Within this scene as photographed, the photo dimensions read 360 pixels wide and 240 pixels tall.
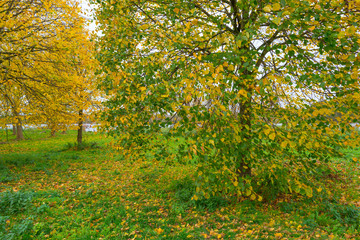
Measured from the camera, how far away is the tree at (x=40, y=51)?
6.91 m

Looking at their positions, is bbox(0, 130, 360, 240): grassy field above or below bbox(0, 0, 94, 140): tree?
below

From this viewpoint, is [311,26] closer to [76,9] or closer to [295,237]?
[295,237]

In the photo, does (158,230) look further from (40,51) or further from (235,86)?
(40,51)

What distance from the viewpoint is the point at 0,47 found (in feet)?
23.5

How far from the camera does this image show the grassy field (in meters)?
3.80

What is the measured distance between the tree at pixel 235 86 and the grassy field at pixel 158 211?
81cm

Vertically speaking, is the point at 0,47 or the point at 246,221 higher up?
the point at 0,47

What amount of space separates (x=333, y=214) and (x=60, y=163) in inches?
376

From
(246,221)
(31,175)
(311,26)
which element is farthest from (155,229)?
(31,175)

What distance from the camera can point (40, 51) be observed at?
8000mm

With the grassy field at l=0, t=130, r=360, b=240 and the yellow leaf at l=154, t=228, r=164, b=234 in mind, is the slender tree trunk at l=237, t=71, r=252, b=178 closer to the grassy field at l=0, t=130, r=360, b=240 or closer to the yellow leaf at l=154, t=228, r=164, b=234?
the grassy field at l=0, t=130, r=360, b=240

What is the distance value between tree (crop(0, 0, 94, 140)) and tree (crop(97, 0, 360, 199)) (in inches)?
121

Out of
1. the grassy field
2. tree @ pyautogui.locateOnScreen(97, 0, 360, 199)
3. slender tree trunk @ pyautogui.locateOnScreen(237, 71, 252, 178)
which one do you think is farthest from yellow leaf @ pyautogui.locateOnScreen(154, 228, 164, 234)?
slender tree trunk @ pyautogui.locateOnScreen(237, 71, 252, 178)

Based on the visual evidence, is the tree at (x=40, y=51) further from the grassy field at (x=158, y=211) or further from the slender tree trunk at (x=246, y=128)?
the slender tree trunk at (x=246, y=128)
